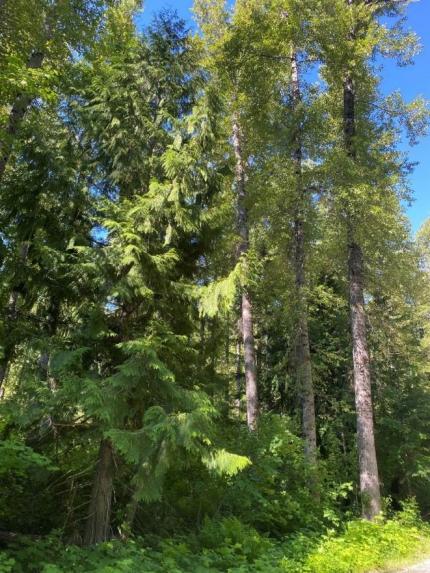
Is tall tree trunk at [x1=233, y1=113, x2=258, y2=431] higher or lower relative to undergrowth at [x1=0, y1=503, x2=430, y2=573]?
higher

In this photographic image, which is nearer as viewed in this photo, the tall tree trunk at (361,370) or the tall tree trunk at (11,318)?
the tall tree trunk at (11,318)

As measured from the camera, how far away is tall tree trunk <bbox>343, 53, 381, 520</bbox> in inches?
364

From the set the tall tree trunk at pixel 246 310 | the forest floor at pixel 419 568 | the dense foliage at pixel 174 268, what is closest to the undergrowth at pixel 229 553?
the dense foliage at pixel 174 268

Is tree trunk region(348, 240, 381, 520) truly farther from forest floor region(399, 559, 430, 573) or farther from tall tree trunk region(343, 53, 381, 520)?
forest floor region(399, 559, 430, 573)

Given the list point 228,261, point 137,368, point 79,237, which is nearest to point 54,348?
point 137,368

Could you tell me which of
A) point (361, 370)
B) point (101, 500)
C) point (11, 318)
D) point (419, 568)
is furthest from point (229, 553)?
point (361, 370)

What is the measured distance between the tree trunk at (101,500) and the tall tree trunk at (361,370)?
5153 millimetres

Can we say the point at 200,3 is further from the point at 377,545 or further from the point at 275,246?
the point at 377,545

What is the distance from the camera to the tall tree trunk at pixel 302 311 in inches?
422

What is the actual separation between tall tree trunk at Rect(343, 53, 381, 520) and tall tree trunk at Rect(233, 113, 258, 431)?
7.94 ft

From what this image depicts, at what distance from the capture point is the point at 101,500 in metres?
6.57

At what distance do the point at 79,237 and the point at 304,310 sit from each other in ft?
19.7

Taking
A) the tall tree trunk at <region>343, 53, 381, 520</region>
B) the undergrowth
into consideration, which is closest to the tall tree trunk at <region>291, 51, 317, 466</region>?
the tall tree trunk at <region>343, 53, 381, 520</region>

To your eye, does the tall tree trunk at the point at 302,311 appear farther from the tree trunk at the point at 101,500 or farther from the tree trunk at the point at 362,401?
the tree trunk at the point at 101,500
